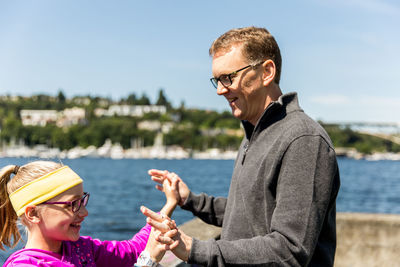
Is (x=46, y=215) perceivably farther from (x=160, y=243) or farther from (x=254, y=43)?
(x=254, y=43)

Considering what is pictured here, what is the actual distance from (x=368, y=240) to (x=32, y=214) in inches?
125

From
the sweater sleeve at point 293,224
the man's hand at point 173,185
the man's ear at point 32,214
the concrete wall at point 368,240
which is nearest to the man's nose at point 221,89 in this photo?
the sweater sleeve at point 293,224

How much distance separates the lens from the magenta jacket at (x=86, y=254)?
1762 mm

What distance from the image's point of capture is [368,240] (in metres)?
4.20

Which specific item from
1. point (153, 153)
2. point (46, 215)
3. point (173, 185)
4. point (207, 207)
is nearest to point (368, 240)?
point (207, 207)

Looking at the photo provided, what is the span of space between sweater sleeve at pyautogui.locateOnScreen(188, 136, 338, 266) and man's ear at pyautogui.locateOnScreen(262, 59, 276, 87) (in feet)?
1.18

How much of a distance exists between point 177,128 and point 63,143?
30.9 meters

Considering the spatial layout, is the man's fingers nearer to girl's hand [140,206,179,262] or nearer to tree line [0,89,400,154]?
girl's hand [140,206,179,262]

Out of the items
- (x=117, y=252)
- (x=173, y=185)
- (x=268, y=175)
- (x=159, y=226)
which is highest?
(x=268, y=175)

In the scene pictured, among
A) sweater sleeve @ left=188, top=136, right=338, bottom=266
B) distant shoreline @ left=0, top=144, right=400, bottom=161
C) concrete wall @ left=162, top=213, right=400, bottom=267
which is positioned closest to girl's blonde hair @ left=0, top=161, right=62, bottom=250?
sweater sleeve @ left=188, top=136, right=338, bottom=266

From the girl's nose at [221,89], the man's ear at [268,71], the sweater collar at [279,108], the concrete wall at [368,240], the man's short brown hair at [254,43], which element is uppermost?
the man's short brown hair at [254,43]

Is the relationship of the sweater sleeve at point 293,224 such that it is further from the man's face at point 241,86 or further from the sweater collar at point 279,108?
the man's face at point 241,86

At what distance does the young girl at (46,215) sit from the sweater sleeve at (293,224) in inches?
7.7

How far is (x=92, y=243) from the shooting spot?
2074 millimetres
